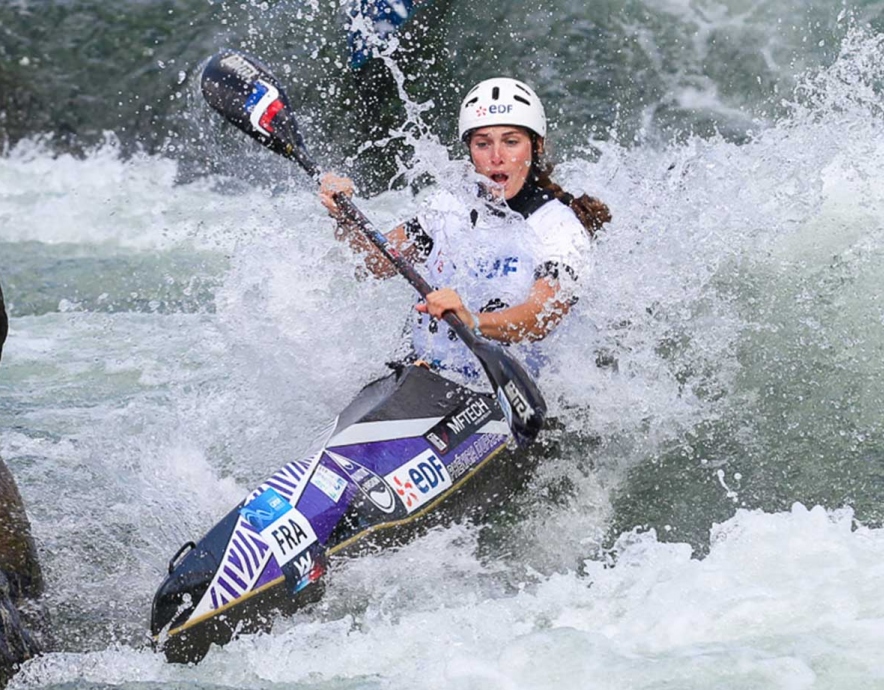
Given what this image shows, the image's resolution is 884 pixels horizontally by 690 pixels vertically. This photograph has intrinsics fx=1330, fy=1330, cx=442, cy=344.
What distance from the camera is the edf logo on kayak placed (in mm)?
4641

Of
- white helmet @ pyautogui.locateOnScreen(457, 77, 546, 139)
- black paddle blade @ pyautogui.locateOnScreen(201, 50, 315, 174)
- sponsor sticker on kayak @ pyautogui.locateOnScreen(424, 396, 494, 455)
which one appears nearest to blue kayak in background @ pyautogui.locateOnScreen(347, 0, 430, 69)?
black paddle blade @ pyautogui.locateOnScreen(201, 50, 315, 174)

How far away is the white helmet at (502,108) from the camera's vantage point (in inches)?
202

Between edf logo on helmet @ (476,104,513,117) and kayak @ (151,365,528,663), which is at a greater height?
edf logo on helmet @ (476,104,513,117)

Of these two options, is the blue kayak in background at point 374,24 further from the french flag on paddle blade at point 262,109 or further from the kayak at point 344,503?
the kayak at point 344,503

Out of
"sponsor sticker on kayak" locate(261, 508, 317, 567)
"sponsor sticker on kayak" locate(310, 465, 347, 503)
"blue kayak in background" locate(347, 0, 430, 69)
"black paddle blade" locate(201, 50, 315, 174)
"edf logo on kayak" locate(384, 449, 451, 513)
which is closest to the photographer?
"sponsor sticker on kayak" locate(261, 508, 317, 567)

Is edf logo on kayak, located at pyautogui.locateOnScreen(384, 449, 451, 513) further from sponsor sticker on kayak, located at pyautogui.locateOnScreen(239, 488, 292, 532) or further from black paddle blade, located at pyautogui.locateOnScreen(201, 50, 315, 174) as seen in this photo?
black paddle blade, located at pyautogui.locateOnScreen(201, 50, 315, 174)

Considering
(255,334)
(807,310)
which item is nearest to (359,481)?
(255,334)

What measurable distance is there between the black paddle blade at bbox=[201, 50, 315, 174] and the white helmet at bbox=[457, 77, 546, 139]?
31.2 inches

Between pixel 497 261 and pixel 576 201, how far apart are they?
40 cm

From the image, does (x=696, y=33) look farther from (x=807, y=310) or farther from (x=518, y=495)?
(x=518, y=495)

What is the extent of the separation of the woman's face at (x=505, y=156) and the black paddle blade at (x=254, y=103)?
0.83m

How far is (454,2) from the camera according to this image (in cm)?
1012

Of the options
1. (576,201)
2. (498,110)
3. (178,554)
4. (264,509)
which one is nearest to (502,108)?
(498,110)

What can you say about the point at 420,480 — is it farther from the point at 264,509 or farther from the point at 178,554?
the point at 178,554
